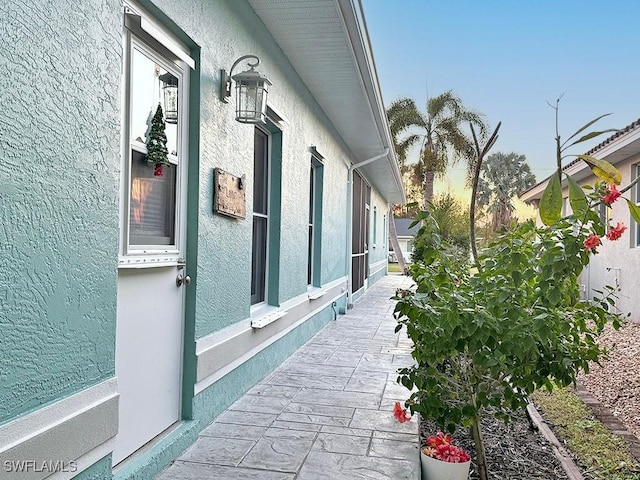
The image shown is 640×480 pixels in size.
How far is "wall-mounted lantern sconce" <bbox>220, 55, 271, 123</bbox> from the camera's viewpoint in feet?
12.0

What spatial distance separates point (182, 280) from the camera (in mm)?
3199

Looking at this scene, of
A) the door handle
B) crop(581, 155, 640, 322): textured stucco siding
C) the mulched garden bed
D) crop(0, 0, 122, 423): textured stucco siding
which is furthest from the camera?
crop(581, 155, 640, 322): textured stucco siding

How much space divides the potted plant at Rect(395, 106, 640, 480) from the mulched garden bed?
43cm

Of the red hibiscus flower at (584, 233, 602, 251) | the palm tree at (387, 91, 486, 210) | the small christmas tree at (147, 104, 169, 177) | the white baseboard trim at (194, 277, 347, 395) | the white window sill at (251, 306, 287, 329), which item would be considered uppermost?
the palm tree at (387, 91, 486, 210)

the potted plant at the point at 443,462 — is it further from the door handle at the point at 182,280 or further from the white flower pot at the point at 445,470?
Result: the door handle at the point at 182,280

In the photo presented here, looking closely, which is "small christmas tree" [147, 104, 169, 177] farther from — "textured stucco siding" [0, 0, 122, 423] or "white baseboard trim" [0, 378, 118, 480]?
"white baseboard trim" [0, 378, 118, 480]

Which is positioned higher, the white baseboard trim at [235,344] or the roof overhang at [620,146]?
the roof overhang at [620,146]

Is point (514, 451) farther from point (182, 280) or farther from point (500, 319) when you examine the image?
point (182, 280)

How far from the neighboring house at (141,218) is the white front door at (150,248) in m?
0.01

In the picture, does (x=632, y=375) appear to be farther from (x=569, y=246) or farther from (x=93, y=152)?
(x=93, y=152)

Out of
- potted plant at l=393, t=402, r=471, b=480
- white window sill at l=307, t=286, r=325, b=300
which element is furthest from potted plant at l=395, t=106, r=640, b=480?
white window sill at l=307, t=286, r=325, b=300

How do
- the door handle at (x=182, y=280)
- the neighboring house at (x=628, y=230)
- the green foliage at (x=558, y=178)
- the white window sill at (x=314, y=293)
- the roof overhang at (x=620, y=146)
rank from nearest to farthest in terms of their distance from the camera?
1. the green foliage at (x=558, y=178)
2. the door handle at (x=182, y=280)
3. the white window sill at (x=314, y=293)
4. the roof overhang at (x=620, y=146)
5. the neighboring house at (x=628, y=230)

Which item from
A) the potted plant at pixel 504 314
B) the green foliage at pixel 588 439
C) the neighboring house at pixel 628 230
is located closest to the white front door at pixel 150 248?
the potted plant at pixel 504 314

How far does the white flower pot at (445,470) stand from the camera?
2.89 m
